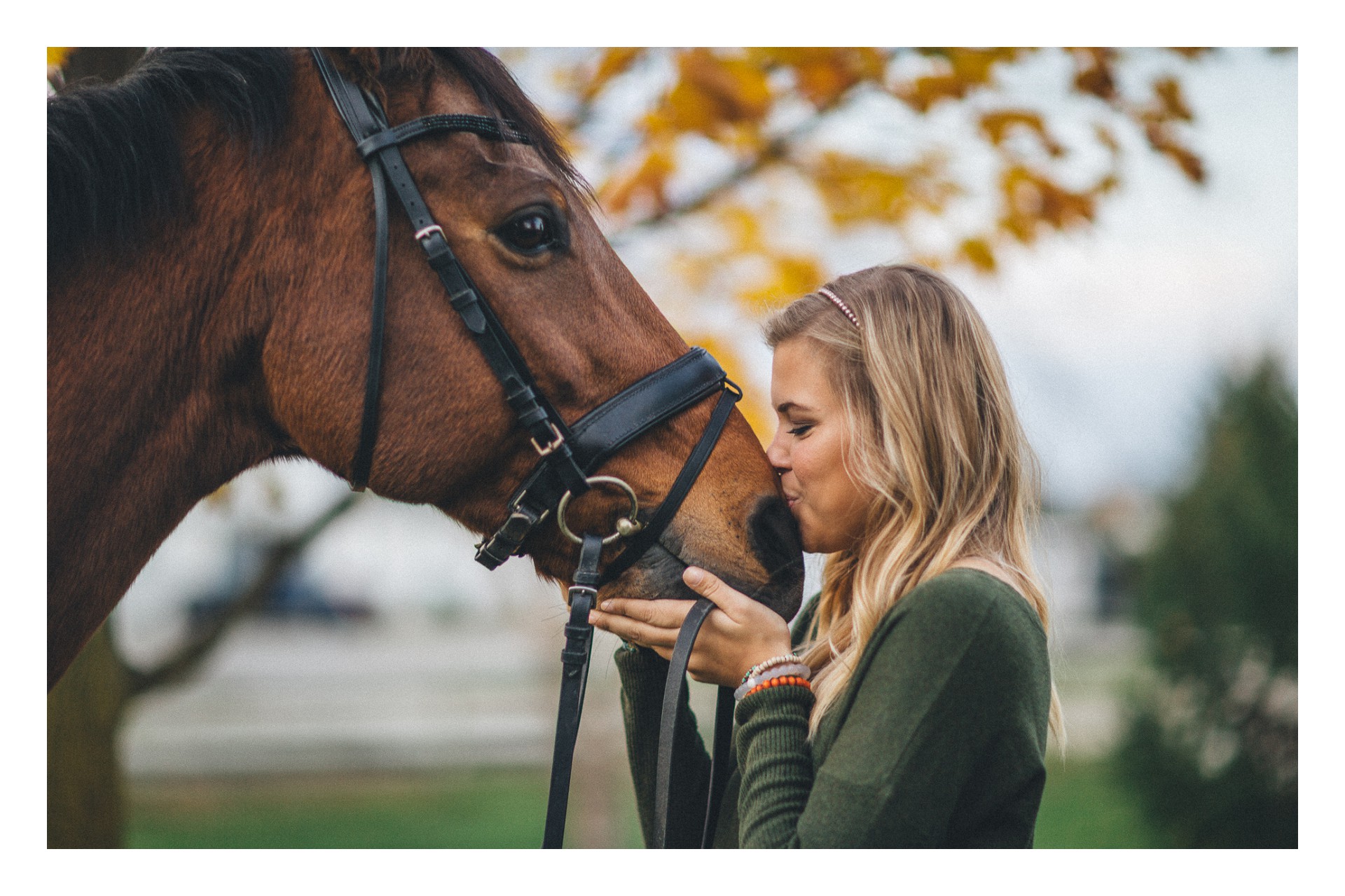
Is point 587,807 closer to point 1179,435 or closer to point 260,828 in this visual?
point 260,828

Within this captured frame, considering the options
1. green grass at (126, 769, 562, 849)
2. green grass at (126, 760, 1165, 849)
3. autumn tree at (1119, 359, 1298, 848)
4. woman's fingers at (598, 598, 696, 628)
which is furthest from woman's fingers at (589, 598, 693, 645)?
green grass at (126, 769, 562, 849)

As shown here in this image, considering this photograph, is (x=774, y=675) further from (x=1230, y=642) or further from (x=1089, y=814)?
(x=1089, y=814)

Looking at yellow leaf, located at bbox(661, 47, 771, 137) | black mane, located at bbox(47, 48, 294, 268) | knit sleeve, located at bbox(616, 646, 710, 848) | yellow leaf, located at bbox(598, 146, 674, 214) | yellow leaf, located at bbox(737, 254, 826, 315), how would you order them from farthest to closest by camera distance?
1. yellow leaf, located at bbox(737, 254, 826, 315)
2. yellow leaf, located at bbox(598, 146, 674, 214)
3. yellow leaf, located at bbox(661, 47, 771, 137)
4. knit sleeve, located at bbox(616, 646, 710, 848)
5. black mane, located at bbox(47, 48, 294, 268)

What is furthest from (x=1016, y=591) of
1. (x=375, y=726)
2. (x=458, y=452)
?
(x=375, y=726)

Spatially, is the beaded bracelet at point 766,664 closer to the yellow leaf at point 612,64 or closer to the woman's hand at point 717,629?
the woman's hand at point 717,629

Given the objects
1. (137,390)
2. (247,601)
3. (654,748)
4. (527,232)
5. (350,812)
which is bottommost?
(350,812)

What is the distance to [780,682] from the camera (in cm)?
159

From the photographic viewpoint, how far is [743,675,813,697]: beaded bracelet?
5.23ft

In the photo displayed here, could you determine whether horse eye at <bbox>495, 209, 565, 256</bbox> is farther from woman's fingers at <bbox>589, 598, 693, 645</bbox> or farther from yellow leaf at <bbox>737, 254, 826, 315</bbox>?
yellow leaf at <bbox>737, 254, 826, 315</bbox>

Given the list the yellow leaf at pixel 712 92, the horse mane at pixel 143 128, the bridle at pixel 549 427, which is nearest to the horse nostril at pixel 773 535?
the bridle at pixel 549 427

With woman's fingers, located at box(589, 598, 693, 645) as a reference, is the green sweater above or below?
below

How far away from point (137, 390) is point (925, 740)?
1426mm

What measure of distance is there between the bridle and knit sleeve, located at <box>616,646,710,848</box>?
0.19 meters

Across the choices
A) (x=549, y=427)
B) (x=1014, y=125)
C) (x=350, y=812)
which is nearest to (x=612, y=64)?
(x=1014, y=125)
